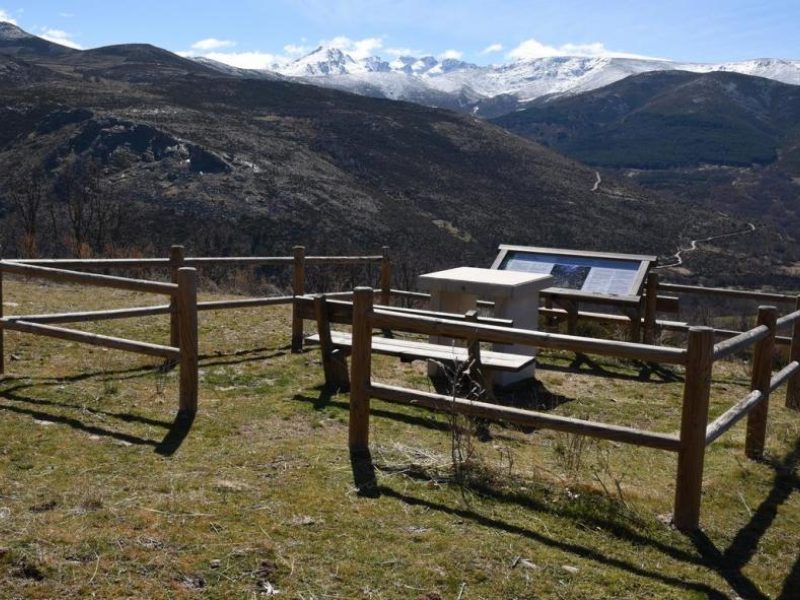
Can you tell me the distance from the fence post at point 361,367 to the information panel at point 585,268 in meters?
5.27

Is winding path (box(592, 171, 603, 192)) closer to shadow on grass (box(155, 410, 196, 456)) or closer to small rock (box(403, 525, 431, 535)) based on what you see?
shadow on grass (box(155, 410, 196, 456))

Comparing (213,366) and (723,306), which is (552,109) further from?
(213,366)

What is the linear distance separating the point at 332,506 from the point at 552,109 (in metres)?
190

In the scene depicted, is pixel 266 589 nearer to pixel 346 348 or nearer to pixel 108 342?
pixel 108 342

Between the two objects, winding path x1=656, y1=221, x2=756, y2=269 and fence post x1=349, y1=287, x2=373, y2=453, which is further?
winding path x1=656, y1=221, x2=756, y2=269

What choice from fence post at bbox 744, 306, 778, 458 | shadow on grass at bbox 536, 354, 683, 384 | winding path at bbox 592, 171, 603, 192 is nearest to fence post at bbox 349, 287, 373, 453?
fence post at bbox 744, 306, 778, 458

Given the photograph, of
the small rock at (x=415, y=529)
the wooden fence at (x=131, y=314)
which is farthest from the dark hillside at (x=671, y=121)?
the small rock at (x=415, y=529)

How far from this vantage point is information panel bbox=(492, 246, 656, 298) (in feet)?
32.9

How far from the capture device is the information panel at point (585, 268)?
32.9 ft

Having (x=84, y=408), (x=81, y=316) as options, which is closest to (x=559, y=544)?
(x=84, y=408)

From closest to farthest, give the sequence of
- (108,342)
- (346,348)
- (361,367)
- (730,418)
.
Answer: (730,418)
(361,367)
(108,342)
(346,348)

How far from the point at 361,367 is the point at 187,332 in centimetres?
153

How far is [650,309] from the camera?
33.8 ft

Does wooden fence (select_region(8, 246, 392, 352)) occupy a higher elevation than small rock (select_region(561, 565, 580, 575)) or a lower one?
higher
